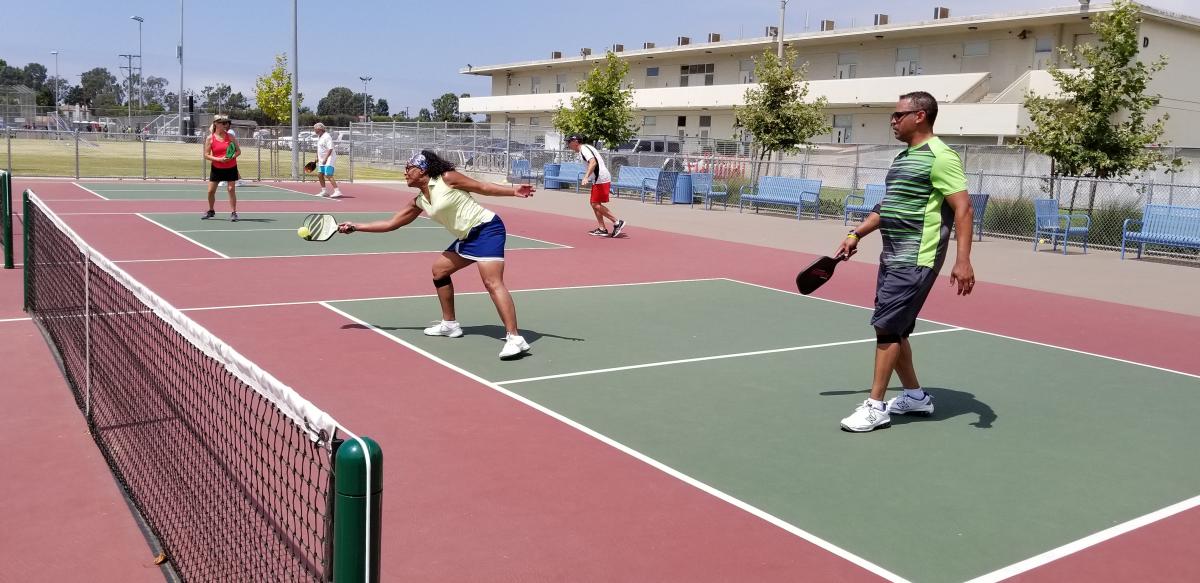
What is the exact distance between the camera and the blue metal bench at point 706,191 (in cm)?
2723

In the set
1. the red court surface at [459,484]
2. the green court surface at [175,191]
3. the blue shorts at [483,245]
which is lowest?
the red court surface at [459,484]

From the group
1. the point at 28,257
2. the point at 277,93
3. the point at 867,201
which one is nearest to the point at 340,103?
the point at 277,93

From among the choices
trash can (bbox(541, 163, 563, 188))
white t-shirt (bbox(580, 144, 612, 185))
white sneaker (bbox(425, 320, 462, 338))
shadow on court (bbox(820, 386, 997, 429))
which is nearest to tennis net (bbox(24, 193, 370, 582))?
white sneaker (bbox(425, 320, 462, 338))

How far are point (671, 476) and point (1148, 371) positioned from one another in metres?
5.52

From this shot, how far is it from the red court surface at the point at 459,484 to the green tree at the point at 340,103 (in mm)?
143063

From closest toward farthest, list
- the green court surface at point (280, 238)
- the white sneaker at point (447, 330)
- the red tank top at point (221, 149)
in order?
1. the white sneaker at point (447, 330)
2. the green court surface at point (280, 238)
3. the red tank top at point (221, 149)

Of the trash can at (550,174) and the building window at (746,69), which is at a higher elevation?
the building window at (746,69)

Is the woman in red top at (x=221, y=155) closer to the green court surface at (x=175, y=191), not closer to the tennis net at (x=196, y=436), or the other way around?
the green court surface at (x=175, y=191)

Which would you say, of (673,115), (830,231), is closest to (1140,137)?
(830,231)

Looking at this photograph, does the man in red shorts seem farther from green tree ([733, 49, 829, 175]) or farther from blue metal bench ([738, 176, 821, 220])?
green tree ([733, 49, 829, 175])

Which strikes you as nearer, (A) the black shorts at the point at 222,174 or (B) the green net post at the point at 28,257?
(B) the green net post at the point at 28,257

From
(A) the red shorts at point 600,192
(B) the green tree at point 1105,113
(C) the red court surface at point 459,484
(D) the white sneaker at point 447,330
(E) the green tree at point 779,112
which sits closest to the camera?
(C) the red court surface at point 459,484

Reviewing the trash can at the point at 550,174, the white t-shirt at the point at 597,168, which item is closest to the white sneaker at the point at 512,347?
the white t-shirt at the point at 597,168

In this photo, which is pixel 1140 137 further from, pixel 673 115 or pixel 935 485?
pixel 673 115
